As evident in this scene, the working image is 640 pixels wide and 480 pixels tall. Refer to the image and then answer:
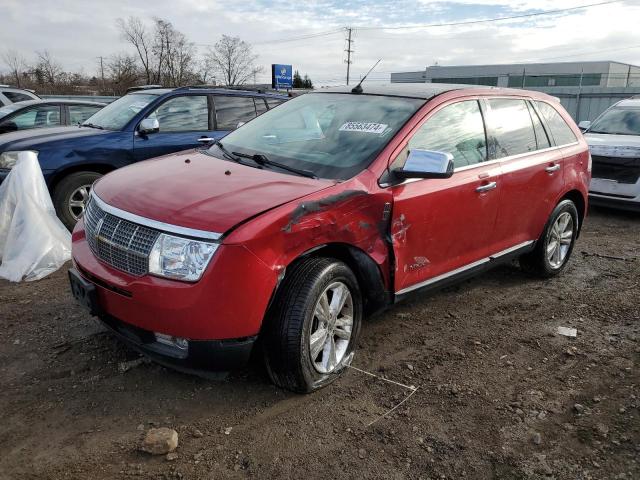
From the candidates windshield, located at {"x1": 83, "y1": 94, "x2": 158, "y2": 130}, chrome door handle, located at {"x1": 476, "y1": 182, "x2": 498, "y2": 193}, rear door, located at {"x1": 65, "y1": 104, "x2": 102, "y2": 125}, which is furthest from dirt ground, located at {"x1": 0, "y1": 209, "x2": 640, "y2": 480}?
rear door, located at {"x1": 65, "y1": 104, "x2": 102, "y2": 125}

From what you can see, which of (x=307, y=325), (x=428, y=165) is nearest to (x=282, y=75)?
(x=428, y=165)

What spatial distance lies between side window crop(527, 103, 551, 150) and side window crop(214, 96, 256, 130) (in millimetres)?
3845

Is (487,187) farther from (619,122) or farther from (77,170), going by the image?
(619,122)

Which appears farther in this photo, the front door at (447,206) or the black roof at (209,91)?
the black roof at (209,91)

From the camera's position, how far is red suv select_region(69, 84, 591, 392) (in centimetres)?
257

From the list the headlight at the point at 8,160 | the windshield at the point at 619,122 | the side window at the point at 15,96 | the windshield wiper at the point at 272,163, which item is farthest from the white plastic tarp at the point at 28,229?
the windshield at the point at 619,122

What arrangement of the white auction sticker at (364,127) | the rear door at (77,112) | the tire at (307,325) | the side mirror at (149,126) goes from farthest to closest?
the rear door at (77,112) < the side mirror at (149,126) < the white auction sticker at (364,127) < the tire at (307,325)

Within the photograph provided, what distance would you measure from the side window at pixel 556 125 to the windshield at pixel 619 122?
4.64 m

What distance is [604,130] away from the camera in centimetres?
916

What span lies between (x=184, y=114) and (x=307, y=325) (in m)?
4.87

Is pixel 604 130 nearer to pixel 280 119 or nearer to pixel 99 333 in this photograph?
pixel 280 119

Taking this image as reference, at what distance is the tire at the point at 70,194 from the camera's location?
227 inches

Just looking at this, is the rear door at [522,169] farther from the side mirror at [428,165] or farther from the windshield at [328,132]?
the side mirror at [428,165]

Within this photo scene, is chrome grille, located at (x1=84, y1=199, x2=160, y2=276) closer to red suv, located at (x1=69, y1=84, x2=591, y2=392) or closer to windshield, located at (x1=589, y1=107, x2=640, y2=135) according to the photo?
red suv, located at (x1=69, y1=84, x2=591, y2=392)
